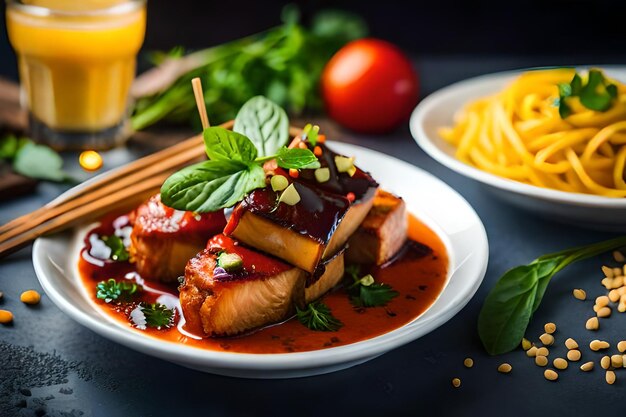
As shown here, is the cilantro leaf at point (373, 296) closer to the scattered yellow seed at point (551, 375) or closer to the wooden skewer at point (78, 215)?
the scattered yellow seed at point (551, 375)

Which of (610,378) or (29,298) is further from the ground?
(610,378)

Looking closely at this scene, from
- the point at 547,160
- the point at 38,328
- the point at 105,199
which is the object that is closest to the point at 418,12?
the point at 547,160

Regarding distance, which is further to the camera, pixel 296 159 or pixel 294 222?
pixel 296 159

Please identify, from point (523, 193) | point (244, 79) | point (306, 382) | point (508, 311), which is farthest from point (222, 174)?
point (244, 79)

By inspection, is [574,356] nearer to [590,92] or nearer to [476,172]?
[476,172]

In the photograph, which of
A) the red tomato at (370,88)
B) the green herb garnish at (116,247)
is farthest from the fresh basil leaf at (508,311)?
the red tomato at (370,88)

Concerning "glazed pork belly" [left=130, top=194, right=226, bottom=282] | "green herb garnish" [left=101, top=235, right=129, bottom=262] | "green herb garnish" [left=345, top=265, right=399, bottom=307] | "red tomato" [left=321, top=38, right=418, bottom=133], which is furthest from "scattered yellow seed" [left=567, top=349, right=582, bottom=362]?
"red tomato" [left=321, top=38, right=418, bottom=133]

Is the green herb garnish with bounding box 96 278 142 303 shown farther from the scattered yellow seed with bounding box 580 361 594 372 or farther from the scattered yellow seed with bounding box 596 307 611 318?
the scattered yellow seed with bounding box 596 307 611 318
